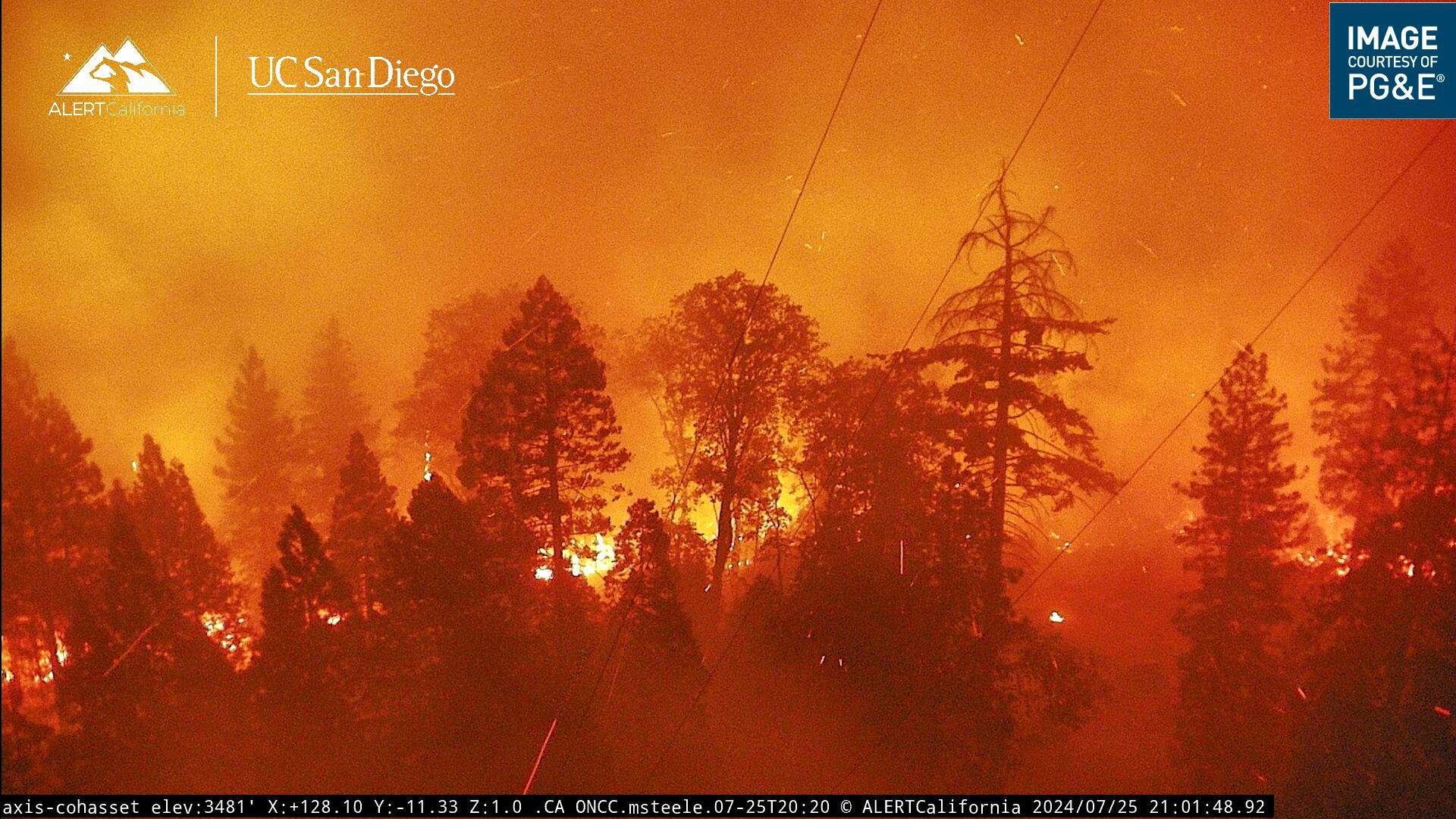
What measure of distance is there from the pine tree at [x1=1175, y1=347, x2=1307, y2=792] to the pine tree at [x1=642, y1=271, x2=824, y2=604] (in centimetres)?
927

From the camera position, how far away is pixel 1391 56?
13.6m

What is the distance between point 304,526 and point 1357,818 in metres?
20.7

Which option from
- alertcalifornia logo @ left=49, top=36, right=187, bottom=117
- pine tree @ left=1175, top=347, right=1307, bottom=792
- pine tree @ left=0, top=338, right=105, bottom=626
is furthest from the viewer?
pine tree @ left=1175, top=347, right=1307, bottom=792

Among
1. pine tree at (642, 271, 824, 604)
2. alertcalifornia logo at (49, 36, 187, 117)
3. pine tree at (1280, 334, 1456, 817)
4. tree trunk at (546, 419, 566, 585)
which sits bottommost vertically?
pine tree at (1280, 334, 1456, 817)

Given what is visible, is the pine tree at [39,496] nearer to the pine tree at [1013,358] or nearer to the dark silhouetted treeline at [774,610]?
the dark silhouetted treeline at [774,610]

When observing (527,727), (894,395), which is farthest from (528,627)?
(894,395)

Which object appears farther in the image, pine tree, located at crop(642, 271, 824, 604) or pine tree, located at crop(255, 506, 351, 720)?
pine tree, located at crop(642, 271, 824, 604)

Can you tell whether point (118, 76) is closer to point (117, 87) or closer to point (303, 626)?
point (117, 87)

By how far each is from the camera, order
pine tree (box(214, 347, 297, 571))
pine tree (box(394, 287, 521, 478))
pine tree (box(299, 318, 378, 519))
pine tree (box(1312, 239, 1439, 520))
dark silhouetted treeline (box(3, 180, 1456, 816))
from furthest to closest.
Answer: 1. pine tree (box(299, 318, 378, 519))
2. pine tree (box(214, 347, 297, 571))
3. pine tree (box(1312, 239, 1439, 520))
4. pine tree (box(394, 287, 521, 478))
5. dark silhouetted treeline (box(3, 180, 1456, 816))

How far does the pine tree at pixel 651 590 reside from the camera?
1283 centimetres

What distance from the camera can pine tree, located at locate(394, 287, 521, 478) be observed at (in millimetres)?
21828

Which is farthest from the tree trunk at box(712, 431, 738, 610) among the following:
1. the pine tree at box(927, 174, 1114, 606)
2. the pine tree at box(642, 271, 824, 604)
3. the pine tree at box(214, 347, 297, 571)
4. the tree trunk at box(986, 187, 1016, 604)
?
the pine tree at box(214, 347, 297, 571)

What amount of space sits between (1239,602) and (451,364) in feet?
72.6

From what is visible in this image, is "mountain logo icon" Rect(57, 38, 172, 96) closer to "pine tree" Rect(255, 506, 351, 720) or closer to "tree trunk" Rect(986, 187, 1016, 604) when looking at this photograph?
"pine tree" Rect(255, 506, 351, 720)
